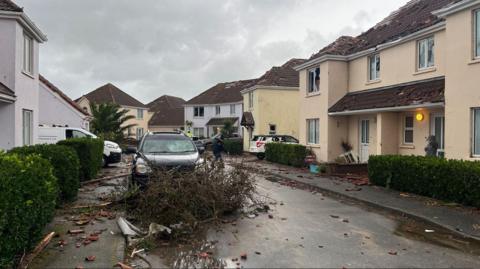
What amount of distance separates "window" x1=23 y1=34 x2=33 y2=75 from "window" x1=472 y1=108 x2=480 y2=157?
1517 centimetres

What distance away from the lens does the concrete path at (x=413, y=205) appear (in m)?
8.61

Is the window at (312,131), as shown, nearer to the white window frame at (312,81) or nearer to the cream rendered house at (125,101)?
the white window frame at (312,81)

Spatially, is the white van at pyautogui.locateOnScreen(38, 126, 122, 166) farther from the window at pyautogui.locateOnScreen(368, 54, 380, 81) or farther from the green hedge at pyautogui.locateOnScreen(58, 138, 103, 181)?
the window at pyautogui.locateOnScreen(368, 54, 380, 81)

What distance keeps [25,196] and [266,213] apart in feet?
18.2

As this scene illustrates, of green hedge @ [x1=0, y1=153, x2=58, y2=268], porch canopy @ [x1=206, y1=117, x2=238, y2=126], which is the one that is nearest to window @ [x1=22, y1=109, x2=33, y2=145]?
green hedge @ [x1=0, y1=153, x2=58, y2=268]

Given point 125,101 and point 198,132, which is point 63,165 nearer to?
point 198,132

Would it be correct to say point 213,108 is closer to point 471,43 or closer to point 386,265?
point 471,43

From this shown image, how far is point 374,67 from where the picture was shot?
65.3 feet

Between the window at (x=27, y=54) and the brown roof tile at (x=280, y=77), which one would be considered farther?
the brown roof tile at (x=280, y=77)

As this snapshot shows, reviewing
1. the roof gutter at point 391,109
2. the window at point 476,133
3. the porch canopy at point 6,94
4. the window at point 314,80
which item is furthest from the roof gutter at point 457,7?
the porch canopy at point 6,94

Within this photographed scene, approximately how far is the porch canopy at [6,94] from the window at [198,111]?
46424mm

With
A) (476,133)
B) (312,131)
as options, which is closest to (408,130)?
(476,133)

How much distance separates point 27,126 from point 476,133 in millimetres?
15757

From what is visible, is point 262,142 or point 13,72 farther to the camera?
point 262,142
